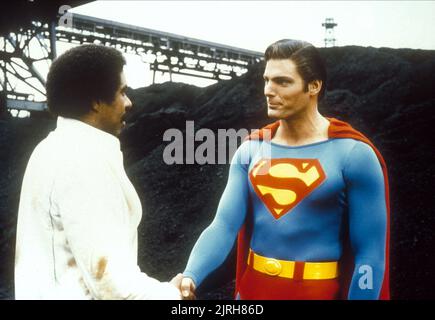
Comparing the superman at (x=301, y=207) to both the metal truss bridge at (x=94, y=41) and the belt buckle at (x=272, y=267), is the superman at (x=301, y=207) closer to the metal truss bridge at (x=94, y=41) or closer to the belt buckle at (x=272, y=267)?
the belt buckle at (x=272, y=267)

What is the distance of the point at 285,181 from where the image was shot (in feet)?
6.44

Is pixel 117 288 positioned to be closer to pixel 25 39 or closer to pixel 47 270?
pixel 47 270

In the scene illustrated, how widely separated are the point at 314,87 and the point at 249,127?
3208 millimetres

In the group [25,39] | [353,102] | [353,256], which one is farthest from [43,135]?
[353,256]

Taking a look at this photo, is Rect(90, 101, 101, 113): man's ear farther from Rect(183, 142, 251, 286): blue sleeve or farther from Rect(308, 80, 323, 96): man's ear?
Rect(308, 80, 323, 96): man's ear

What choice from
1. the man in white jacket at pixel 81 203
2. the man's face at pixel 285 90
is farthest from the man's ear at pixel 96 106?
the man's face at pixel 285 90

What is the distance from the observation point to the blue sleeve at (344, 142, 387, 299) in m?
1.82

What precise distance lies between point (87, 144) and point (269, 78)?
0.89 m

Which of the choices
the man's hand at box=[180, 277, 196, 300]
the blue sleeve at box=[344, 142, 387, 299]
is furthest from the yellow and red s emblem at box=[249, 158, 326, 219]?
the man's hand at box=[180, 277, 196, 300]

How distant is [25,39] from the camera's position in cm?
603

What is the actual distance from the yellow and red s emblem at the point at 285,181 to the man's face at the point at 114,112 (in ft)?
2.13

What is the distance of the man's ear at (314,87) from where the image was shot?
6.64 feet

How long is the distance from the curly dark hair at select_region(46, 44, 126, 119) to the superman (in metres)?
0.75
